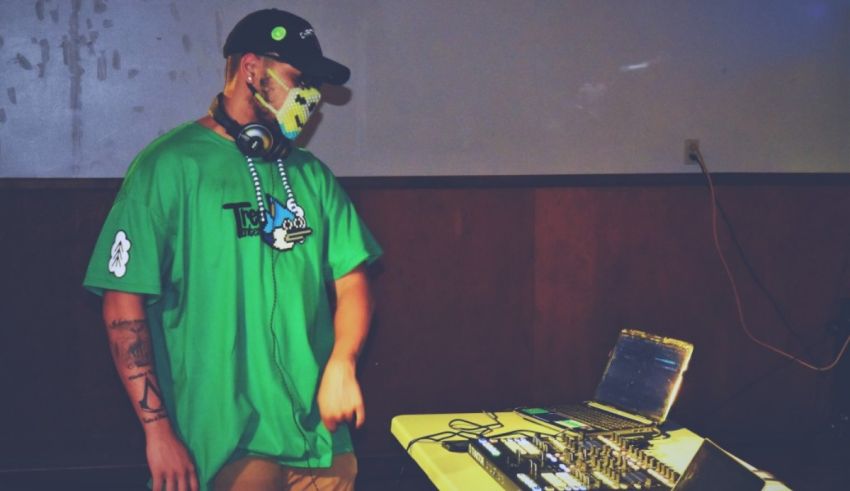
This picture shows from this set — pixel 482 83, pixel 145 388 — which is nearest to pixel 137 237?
pixel 145 388

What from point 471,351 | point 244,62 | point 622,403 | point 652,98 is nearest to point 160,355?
point 244,62

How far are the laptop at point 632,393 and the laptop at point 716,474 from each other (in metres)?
0.51

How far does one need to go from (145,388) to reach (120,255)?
29 centimetres

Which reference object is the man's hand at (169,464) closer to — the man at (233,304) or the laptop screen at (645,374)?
the man at (233,304)

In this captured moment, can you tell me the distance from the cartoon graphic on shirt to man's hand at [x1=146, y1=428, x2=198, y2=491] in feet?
1.59

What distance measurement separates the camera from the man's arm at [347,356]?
7.11 feet

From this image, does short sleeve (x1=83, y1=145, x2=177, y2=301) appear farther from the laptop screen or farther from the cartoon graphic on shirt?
the laptop screen

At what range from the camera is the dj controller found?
2.05 m

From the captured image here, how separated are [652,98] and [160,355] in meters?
2.64

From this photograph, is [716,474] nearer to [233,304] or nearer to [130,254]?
[233,304]

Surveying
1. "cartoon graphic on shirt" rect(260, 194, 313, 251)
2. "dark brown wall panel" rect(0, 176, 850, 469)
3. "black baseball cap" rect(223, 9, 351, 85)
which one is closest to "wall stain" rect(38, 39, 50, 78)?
"dark brown wall panel" rect(0, 176, 850, 469)

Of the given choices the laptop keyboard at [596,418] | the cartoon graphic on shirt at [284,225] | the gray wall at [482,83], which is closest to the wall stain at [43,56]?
the gray wall at [482,83]

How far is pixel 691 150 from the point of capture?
415 centimetres

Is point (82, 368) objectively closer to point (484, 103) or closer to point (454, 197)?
point (454, 197)
